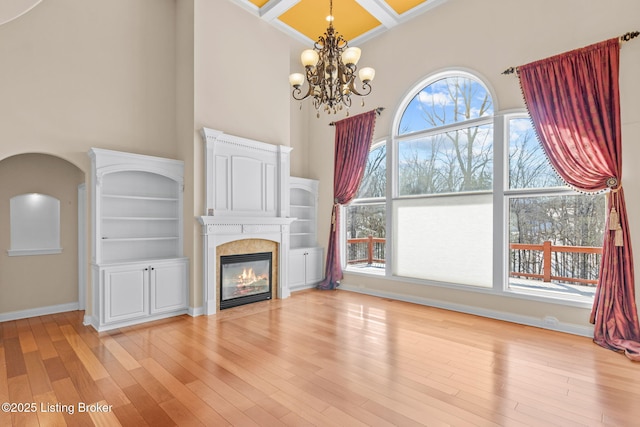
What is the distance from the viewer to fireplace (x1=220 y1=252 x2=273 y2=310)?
5348 millimetres

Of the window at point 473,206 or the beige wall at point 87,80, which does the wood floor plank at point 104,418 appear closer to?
the beige wall at point 87,80

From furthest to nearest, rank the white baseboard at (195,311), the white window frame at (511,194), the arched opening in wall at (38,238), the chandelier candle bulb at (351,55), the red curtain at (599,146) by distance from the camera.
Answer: the white baseboard at (195,311) < the arched opening in wall at (38,238) < the white window frame at (511,194) < the red curtain at (599,146) < the chandelier candle bulb at (351,55)

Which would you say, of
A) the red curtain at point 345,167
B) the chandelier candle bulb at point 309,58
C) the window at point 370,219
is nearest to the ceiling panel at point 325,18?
the red curtain at point 345,167

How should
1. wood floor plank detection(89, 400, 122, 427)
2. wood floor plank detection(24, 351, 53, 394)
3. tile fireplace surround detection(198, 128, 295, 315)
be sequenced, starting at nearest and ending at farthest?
wood floor plank detection(89, 400, 122, 427), wood floor plank detection(24, 351, 53, 394), tile fireplace surround detection(198, 128, 295, 315)

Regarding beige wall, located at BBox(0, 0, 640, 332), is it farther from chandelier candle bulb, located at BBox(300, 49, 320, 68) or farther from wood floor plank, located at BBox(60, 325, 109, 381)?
chandelier candle bulb, located at BBox(300, 49, 320, 68)

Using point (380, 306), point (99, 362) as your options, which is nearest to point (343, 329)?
point (380, 306)

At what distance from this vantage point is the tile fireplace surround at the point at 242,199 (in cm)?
510

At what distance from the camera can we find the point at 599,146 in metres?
3.88

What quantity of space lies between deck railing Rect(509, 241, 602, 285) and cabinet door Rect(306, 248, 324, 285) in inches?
143

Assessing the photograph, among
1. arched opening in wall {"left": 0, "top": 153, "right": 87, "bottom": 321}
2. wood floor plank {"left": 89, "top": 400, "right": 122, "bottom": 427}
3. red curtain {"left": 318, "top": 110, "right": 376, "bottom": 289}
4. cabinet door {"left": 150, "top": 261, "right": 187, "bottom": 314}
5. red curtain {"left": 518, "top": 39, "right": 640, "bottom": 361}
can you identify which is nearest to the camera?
wood floor plank {"left": 89, "top": 400, "right": 122, "bottom": 427}

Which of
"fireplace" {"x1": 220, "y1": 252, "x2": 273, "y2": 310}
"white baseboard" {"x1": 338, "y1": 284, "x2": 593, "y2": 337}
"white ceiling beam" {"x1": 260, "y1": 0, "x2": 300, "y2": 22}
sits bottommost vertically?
"white baseboard" {"x1": 338, "y1": 284, "x2": 593, "y2": 337}

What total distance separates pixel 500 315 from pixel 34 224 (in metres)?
6.87

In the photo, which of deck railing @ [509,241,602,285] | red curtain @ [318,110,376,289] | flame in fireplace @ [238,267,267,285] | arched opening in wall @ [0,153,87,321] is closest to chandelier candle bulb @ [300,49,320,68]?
red curtain @ [318,110,376,289]

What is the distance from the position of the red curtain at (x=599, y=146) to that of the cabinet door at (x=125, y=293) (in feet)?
18.7
